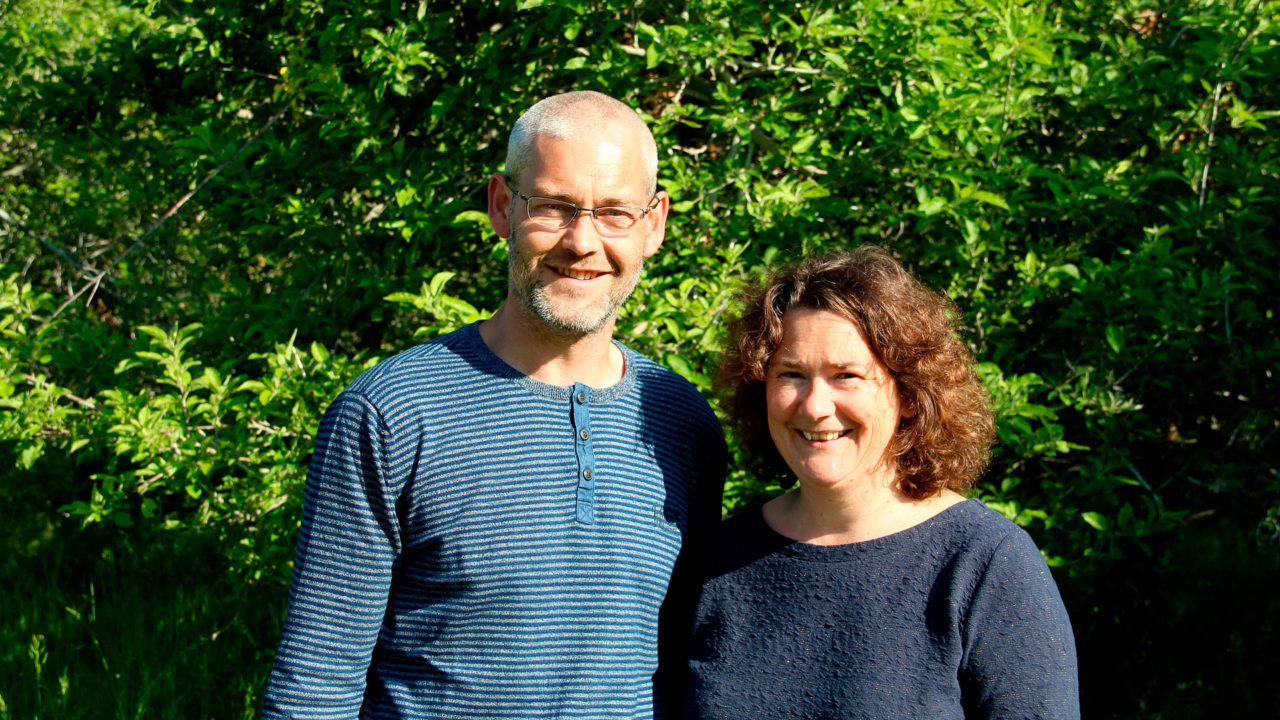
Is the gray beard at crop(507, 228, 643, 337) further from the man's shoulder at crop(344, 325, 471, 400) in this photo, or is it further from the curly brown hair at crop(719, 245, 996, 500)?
the curly brown hair at crop(719, 245, 996, 500)

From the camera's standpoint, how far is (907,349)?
189 cm

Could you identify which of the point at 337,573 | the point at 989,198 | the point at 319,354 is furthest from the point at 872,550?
the point at 319,354

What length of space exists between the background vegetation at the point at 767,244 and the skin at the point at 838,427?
0.83 metres

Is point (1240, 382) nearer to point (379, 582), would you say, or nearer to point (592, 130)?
point (592, 130)

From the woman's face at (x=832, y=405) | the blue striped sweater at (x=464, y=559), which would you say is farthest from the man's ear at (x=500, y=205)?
the woman's face at (x=832, y=405)

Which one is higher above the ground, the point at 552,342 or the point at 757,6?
the point at 757,6

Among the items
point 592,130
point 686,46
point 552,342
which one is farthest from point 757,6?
point 552,342

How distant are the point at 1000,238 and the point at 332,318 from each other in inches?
89.4

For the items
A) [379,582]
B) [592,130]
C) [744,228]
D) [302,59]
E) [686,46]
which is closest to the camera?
[379,582]

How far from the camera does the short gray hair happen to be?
190cm

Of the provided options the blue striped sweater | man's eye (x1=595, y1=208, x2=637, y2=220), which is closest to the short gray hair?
man's eye (x1=595, y1=208, x2=637, y2=220)

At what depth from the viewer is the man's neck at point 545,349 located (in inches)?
76.5

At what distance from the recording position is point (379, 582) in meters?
1.76

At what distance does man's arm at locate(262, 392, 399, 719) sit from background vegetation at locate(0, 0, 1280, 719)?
3.30 ft
